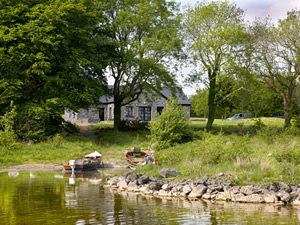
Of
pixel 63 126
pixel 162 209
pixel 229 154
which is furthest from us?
pixel 63 126

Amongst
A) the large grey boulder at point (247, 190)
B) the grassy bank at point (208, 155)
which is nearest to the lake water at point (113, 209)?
the large grey boulder at point (247, 190)

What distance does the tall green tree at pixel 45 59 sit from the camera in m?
33.4

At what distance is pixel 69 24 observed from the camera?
36.7m

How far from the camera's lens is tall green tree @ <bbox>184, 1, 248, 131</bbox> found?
40.7 meters

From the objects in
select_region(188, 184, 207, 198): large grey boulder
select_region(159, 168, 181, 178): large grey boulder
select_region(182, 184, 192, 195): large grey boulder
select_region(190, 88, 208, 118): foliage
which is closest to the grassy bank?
select_region(159, 168, 181, 178): large grey boulder

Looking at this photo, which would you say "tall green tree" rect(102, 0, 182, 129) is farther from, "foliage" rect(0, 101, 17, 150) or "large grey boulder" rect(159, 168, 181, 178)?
"large grey boulder" rect(159, 168, 181, 178)

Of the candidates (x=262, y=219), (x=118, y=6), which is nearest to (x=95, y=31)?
(x=118, y=6)

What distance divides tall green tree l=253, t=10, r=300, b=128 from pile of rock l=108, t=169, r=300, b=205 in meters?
25.2

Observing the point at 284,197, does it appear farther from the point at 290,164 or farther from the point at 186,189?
the point at 186,189

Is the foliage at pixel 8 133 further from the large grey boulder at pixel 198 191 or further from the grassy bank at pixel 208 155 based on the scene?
the large grey boulder at pixel 198 191

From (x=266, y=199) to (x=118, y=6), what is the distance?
31.8m

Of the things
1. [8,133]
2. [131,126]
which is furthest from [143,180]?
[131,126]

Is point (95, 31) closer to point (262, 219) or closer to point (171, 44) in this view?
point (171, 44)

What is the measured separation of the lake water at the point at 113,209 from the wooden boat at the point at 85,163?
7116mm
